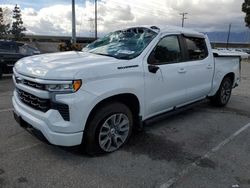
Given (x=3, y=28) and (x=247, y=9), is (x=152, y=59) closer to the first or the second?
(x=247, y=9)

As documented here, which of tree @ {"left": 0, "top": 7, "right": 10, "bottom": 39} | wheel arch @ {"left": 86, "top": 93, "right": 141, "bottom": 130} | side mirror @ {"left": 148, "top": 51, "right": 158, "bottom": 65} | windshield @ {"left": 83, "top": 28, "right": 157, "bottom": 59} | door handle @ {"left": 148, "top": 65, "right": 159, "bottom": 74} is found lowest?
wheel arch @ {"left": 86, "top": 93, "right": 141, "bottom": 130}

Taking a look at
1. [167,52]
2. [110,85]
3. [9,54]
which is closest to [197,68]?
[167,52]

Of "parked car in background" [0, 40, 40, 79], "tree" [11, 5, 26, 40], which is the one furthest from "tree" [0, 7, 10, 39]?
"parked car in background" [0, 40, 40, 79]

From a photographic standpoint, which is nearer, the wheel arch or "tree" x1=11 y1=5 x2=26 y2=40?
the wheel arch

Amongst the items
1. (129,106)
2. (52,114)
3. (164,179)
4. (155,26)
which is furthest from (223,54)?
(52,114)

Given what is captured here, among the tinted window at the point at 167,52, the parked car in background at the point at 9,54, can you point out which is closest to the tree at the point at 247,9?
the parked car in background at the point at 9,54

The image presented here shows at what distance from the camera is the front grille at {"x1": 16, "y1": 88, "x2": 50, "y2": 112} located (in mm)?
3160

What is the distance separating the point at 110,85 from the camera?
3354 millimetres

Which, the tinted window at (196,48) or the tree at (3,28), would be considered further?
the tree at (3,28)

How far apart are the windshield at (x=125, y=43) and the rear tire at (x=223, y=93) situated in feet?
9.27

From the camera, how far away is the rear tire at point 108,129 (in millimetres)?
3361

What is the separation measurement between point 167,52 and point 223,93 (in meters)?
2.73

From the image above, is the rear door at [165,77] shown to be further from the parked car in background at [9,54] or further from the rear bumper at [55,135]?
the parked car in background at [9,54]

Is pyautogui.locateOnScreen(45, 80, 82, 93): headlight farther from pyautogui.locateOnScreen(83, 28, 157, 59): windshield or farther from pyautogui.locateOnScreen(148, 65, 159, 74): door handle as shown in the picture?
pyautogui.locateOnScreen(148, 65, 159, 74): door handle
